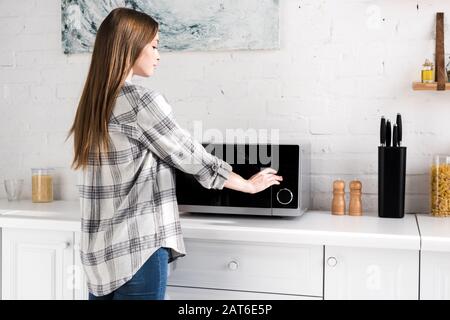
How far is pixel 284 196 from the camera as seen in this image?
2.02m

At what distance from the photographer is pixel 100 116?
1562 millimetres

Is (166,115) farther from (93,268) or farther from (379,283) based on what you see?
(379,283)

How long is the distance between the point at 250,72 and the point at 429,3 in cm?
68

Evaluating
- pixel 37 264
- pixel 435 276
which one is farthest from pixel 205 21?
pixel 435 276

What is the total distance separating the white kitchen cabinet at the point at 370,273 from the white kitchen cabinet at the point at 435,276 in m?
0.02

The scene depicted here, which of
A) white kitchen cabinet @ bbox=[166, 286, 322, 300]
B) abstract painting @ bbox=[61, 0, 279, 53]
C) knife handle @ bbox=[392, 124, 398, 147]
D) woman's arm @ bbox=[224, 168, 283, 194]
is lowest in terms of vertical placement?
white kitchen cabinet @ bbox=[166, 286, 322, 300]

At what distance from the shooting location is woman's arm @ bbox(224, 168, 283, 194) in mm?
1734

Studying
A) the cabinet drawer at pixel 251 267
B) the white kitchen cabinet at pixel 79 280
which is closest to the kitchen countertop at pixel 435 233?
the cabinet drawer at pixel 251 267

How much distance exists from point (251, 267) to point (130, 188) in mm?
515

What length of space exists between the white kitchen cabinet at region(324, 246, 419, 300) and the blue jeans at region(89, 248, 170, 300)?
1.72ft

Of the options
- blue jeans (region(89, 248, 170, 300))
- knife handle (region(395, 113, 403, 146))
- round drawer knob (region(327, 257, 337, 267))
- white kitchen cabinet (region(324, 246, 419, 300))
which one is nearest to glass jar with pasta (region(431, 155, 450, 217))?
knife handle (region(395, 113, 403, 146))

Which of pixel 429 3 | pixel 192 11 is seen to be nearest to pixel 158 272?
pixel 192 11

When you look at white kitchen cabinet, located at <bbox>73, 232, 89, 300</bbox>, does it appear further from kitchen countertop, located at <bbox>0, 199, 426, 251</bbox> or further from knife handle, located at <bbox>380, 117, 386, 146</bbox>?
knife handle, located at <bbox>380, 117, 386, 146</bbox>
